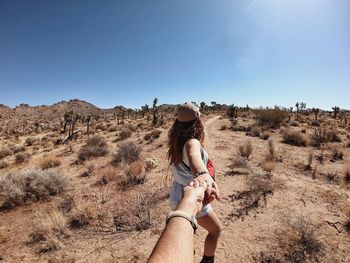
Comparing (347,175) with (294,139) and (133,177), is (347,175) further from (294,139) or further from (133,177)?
(133,177)

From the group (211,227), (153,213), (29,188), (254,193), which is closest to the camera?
(211,227)

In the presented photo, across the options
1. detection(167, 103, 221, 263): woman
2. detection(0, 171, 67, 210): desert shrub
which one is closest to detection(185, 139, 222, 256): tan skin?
detection(167, 103, 221, 263): woman

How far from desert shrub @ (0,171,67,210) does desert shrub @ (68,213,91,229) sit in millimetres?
2003

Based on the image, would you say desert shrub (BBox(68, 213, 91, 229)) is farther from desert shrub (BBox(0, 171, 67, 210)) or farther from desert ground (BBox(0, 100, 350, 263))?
desert shrub (BBox(0, 171, 67, 210))

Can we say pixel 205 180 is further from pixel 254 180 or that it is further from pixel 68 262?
pixel 254 180

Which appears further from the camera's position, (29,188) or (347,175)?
(347,175)

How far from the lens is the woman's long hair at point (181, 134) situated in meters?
2.49

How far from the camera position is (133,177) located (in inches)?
309

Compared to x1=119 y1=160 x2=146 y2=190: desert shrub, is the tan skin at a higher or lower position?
higher

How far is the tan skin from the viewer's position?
1515mm

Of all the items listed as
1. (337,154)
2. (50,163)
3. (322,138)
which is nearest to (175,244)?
(50,163)

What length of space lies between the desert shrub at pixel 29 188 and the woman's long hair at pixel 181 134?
583cm

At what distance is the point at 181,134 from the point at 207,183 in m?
1.08

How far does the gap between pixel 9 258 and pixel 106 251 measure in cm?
175
